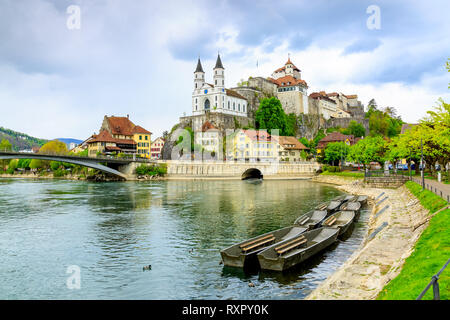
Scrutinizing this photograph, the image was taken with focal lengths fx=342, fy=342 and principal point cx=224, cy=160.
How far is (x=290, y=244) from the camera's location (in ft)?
65.9

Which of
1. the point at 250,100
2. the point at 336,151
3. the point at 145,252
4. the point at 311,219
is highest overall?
the point at 250,100

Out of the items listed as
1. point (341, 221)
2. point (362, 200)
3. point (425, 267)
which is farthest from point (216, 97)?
point (425, 267)

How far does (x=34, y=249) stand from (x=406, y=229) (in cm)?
2646

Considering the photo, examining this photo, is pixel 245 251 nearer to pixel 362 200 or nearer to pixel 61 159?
pixel 362 200

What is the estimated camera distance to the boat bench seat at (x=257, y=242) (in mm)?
19453

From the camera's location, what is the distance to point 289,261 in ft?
59.6

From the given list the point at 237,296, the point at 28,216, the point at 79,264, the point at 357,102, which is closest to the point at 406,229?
the point at 237,296

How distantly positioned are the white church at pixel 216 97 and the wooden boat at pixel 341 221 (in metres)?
96.5

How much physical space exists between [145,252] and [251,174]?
8858 centimetres

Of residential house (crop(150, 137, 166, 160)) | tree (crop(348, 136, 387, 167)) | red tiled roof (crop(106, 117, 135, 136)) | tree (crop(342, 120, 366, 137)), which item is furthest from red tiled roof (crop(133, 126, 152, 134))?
tree (crop(348, 136, 387, 167))

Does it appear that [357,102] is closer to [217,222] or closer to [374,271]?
[217,222]

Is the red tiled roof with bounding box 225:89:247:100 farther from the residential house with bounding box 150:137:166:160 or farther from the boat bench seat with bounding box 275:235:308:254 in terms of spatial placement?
the boat bench seat with bounding box 275:235:308:254

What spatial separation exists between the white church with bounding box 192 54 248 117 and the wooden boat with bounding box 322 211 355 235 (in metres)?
96.5
